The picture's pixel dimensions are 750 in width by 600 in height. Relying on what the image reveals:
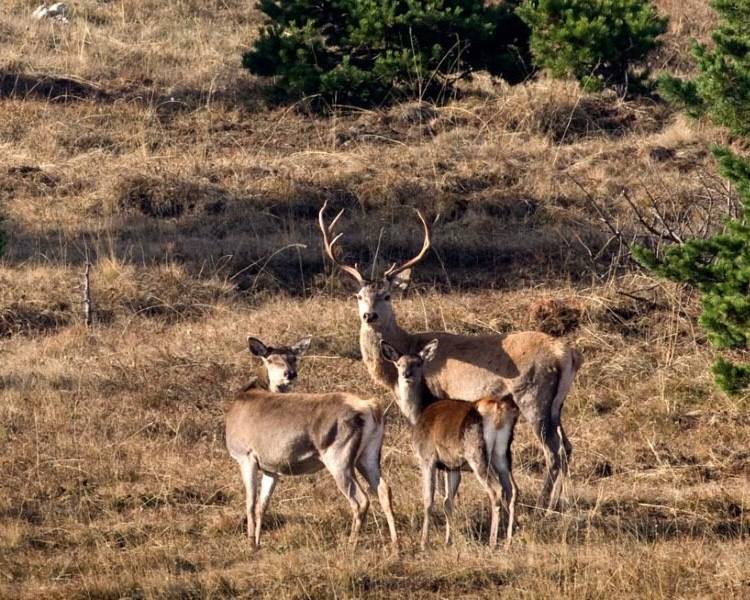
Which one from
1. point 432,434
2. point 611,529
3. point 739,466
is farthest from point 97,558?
point 739,466

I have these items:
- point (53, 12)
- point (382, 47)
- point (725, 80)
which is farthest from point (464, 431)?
point (53, 12)

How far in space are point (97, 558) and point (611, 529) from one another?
3.38 metres

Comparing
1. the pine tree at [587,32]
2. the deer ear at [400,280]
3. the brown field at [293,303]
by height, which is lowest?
the brown field at [293,303]

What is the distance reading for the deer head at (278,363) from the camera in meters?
10.7

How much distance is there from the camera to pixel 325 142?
64.6 feet

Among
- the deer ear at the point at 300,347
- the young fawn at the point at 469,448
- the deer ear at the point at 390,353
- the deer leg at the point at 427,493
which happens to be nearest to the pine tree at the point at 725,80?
the deer ear at the point at 390,353

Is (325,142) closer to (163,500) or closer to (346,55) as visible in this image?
(346,55)

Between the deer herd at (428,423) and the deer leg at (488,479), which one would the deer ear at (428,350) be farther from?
the deer leg at (488,479)

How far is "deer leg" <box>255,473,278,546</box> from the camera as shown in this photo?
9648 millimetres

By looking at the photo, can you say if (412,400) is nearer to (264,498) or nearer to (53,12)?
(264,498)

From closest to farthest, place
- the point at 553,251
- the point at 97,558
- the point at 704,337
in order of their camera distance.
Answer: the point at 97,558, the point at 704,337, the point at 553,251

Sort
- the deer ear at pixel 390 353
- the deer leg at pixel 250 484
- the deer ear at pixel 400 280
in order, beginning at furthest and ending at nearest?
the deer ear at pixel 400 280, the deer ear at pixel 390 353, the deer leg at pixel 250 484

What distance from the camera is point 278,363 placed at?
10711 mm

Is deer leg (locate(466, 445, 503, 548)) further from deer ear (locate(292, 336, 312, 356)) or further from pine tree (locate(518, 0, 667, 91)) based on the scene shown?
pine tree (locate(518, 0, 667, 91))
